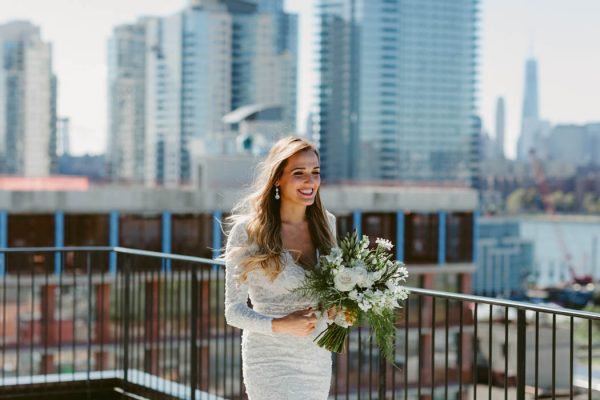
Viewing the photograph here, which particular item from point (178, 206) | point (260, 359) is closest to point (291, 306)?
point (260, 359)

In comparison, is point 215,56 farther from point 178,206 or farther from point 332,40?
point 178,206

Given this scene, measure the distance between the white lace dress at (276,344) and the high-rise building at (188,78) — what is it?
146 m

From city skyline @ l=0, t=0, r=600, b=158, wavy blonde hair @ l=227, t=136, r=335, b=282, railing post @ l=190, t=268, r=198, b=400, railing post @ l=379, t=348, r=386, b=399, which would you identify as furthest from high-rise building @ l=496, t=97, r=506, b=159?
wavy blonde hair @ l=227, t=136, r=335, b=282

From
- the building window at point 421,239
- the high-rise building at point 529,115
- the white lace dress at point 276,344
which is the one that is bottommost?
the building window at point 421,239

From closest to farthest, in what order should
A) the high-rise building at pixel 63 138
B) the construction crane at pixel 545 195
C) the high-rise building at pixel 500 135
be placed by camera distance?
the high-rise building at pixel 63 138 → the construction crane at pixel 545 195 → the high-rise building at pixel 500 135

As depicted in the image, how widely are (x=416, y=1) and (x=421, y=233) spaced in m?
114

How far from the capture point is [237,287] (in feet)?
10.5

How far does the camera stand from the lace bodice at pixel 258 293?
3.13 metres

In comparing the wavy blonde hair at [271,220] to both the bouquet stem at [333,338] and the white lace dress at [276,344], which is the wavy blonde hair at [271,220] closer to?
the white lace dress at [276,344]

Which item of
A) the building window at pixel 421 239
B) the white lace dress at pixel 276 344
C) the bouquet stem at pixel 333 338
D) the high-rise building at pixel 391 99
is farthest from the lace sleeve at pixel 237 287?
the high-rise building at pixel 391 99

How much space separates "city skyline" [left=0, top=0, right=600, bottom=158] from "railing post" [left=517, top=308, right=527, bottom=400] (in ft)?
489

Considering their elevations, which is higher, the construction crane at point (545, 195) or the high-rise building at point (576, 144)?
the high-rise building at point (576, 144)

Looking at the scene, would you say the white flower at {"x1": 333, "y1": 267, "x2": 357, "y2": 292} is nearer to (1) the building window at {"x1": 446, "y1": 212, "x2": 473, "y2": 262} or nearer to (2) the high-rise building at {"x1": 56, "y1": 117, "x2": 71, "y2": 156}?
(1) the building window at {"x1": 446, "y1": 212, "x2": 473, "y2": 262}

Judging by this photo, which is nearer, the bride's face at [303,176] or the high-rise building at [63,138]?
the bride's face at [303,176]
